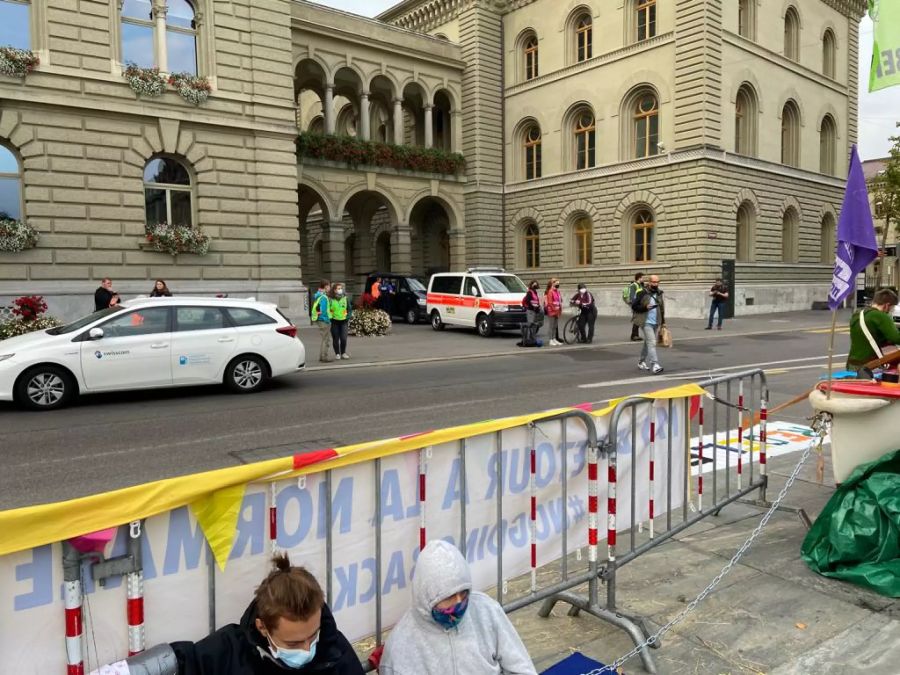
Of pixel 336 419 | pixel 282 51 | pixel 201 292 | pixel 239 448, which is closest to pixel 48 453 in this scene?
pixel 239 448

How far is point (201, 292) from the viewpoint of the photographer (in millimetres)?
22109

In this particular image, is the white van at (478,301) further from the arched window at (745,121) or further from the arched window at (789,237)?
the arched window at (789,237)

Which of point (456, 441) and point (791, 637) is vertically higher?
point (456, 441)

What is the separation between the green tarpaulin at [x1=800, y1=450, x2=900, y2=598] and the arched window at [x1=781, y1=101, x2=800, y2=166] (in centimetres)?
3387

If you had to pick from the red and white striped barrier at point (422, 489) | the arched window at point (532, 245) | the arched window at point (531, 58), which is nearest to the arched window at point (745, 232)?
the arched window at point (532, 245)

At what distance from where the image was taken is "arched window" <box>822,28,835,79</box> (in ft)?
115

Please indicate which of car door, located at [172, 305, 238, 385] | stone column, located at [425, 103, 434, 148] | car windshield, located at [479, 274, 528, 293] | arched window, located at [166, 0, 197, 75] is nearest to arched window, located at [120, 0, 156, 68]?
arched window, located at [166, 0, 197, 75]

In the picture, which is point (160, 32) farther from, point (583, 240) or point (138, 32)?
point (583, 240)

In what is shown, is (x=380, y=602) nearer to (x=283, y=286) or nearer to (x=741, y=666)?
(x=741, y=666)

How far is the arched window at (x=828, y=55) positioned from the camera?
35100mm

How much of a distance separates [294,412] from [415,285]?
18.7m

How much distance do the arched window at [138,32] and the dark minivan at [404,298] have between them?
37.0 ft

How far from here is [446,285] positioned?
23.8 meters

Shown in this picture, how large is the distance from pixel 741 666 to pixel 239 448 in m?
5.73
